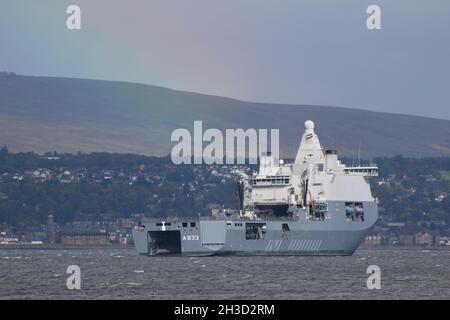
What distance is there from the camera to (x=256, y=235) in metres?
106

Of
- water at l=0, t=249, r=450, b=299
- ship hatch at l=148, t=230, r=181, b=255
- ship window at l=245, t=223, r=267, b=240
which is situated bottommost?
water at l=0, t=249, r=450, b=299

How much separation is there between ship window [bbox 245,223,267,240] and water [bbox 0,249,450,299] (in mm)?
3020

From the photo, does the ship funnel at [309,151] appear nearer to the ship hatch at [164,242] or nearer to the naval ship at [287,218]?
the naval ship at [287,218]

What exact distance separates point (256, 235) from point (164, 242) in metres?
6.47

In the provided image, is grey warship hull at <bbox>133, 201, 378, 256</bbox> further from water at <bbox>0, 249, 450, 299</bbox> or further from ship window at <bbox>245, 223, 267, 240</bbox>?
water at <bbox>0, 249, 450, 299</bbox>

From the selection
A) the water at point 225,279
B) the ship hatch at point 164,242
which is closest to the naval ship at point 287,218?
the ship hatch at point 164,242

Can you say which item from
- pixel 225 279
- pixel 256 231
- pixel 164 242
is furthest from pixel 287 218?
pixel 225 279

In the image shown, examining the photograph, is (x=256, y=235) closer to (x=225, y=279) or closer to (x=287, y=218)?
(x=287, y=218)

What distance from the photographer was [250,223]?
10525 cm

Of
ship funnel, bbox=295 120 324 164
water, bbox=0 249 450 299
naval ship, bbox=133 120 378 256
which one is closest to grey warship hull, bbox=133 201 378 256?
naval ship, bbox=133 120 378 256

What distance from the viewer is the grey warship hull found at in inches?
4063

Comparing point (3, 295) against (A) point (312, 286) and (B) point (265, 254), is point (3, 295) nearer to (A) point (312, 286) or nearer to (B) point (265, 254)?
(A) point (312, 286)
